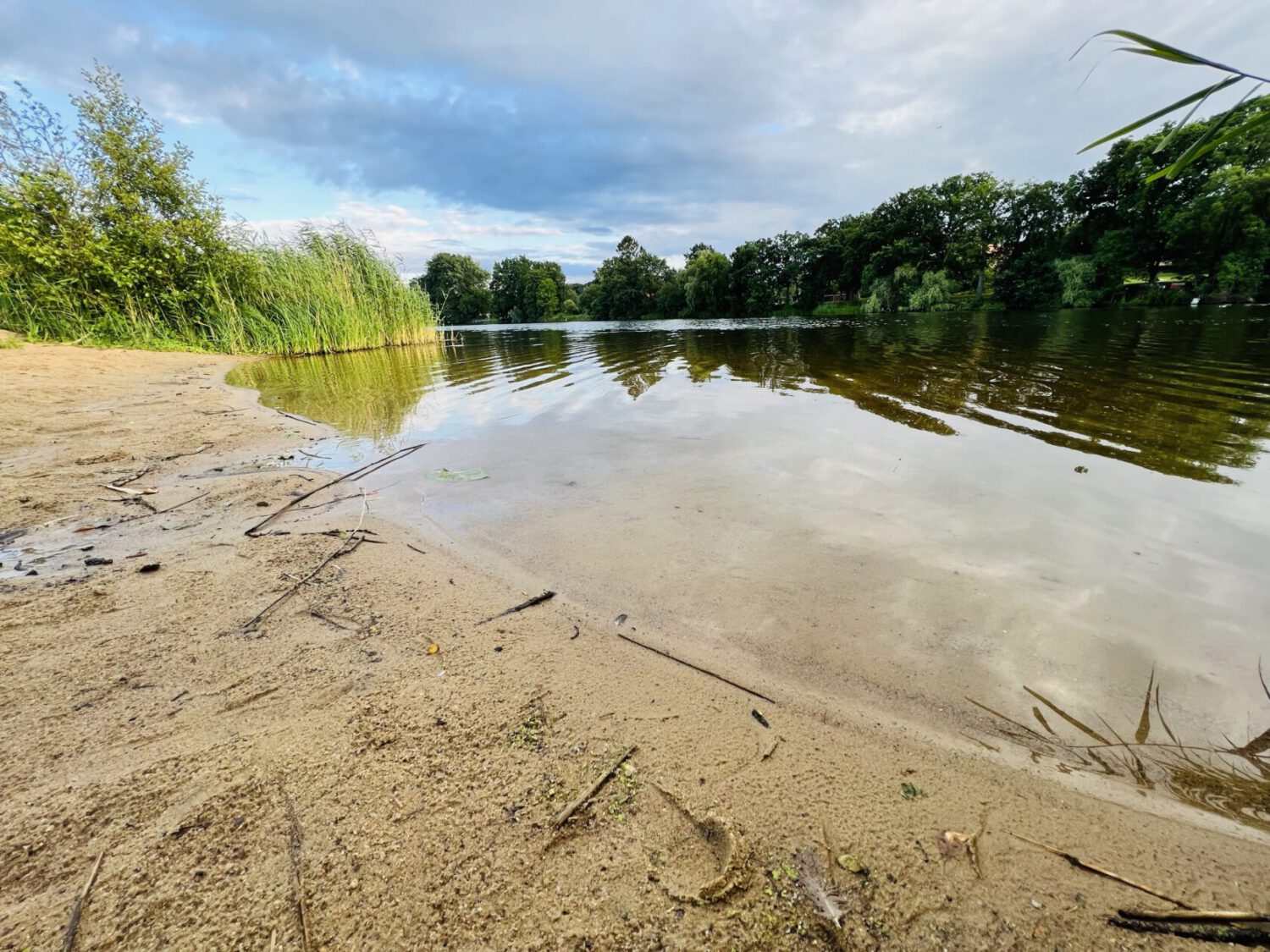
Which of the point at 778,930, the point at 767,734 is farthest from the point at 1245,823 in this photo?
the point at 778,930

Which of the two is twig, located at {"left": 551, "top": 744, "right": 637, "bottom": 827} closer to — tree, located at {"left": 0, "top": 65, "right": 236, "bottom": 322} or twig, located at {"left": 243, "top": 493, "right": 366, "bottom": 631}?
twig, located at {"left": 243, "top": 493, "right": 366, "bottom": 631}

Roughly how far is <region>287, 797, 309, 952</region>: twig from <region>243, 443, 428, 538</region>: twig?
2.38 meters

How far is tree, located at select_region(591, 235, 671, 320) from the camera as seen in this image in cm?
6931

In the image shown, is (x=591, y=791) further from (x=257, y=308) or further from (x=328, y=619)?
(x=257, y=308)

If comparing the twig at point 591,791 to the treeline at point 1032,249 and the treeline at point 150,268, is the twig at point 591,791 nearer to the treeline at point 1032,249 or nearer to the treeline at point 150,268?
the treeline at point 150,268

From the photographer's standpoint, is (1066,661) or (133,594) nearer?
(1066,661)

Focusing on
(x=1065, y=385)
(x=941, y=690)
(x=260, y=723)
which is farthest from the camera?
(x=1065, y=385)

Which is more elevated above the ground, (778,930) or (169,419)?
(169,419)

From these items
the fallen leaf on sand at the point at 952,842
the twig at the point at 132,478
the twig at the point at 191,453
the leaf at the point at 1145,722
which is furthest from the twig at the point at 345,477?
the leaf at the point at 1145,722

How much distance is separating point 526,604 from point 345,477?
285 cm

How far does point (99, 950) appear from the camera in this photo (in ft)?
3.60

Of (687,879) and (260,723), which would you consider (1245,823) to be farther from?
(260,723)

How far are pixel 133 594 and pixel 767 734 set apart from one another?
3.14 meters

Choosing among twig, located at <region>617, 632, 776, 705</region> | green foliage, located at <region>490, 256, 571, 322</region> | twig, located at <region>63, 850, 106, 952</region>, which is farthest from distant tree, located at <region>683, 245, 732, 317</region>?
twig, located at <region>63, 850, 106, 952</region>
